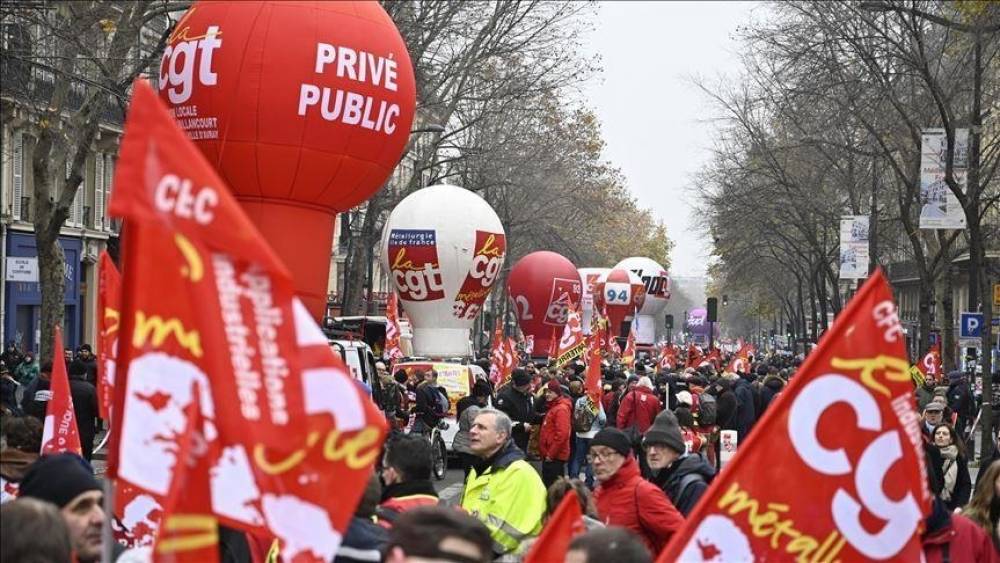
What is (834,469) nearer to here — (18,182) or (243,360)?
(243,360)

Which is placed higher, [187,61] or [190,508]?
[187,61]

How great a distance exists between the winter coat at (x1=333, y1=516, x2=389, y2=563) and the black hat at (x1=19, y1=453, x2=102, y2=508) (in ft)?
3.31

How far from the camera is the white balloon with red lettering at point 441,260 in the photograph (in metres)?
39.5

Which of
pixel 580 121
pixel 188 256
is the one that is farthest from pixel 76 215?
pixel 188 256

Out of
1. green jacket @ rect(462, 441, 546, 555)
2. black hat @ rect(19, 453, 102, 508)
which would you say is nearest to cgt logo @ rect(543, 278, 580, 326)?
green jacket @ rect(462, 441, 546, 555)

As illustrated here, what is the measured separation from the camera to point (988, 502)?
861cm

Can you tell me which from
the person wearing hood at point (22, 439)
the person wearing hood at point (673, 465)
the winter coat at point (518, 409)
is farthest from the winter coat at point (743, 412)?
the person wearing hood at point (22, 439)

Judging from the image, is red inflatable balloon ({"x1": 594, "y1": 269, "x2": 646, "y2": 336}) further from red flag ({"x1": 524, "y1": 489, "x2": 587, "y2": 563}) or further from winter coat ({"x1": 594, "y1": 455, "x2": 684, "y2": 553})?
red flag ({"x1": 524, "y1": 489, "x2": 587, "y2": 563})

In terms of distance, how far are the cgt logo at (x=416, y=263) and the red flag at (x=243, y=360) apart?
1360 inches

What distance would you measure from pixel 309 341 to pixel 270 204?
44.3ft

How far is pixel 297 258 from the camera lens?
1856cm

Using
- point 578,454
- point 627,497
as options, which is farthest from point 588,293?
point 627,497

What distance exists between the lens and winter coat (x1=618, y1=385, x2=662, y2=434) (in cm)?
2016

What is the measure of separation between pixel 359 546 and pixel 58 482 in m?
1.23
